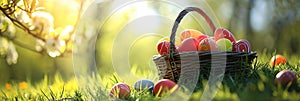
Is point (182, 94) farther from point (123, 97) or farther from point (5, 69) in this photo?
point (5, 69)

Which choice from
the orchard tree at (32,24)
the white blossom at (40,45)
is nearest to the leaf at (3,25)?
the orchard tree at (32,24)

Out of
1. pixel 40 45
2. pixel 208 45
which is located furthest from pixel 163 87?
pixel 40 45

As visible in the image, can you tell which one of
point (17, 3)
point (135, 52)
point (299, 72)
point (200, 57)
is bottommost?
point (299, 72)

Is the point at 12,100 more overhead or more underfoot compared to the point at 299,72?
more overhead

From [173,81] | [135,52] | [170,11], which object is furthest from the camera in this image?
[135,52]

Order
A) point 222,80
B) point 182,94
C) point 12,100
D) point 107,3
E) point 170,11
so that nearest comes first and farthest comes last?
point 182,94 < point 222,80 < point 12,100 < point 107,3 < point 170,11

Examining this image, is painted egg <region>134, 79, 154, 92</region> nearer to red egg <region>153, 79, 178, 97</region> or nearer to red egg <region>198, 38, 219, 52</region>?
red egg <region>153, 79, 178, 97</region>

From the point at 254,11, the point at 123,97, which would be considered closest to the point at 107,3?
the point at 254,11
